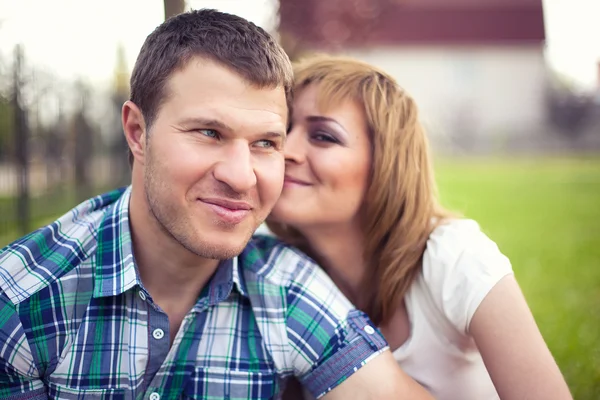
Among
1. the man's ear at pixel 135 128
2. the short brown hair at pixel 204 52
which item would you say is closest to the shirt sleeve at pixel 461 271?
the short brown hair at pixel 204 52

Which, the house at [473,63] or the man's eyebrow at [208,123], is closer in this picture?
the man's eyebrow at [208,123]

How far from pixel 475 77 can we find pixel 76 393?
35183 mm

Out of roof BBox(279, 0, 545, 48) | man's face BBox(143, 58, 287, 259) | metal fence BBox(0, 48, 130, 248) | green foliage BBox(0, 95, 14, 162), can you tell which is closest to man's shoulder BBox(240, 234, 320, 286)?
man's face BBox(143, 58, 287, 259)

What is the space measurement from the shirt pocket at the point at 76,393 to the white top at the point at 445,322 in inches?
53.5

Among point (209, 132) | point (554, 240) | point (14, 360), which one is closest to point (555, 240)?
point (554, 240)

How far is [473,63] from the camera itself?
34656mm

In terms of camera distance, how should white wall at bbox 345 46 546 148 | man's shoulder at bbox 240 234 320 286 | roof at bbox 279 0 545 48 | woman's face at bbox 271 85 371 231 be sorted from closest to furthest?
man's shoulder at bbox 240 234 320 286 < woman's face at bbox 271 85 371 231 < white wall at bbox 345 46 546 148 < roof at bbox 279 0 545 48

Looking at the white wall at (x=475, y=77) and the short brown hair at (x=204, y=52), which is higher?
the short brown hair at (x=204, y=52)

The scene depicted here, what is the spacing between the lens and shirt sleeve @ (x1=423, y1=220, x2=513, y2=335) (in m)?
2.42

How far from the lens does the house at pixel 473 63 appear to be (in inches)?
1158

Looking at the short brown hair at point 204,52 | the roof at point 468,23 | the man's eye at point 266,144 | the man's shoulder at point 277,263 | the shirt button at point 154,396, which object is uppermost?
the roof at point 468,23

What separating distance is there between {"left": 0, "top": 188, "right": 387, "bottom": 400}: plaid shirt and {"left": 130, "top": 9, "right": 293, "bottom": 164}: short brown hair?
0.57 metres

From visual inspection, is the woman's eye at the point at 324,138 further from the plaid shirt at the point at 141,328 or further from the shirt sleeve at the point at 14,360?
the shirt sleeve at the point at 14,360

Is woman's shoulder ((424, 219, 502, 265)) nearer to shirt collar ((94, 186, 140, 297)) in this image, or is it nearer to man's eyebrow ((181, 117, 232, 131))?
man's eyebrow ((181, 117, 232, 131))
